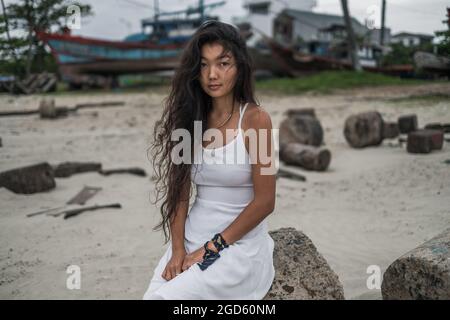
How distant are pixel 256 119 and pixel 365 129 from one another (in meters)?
6.22

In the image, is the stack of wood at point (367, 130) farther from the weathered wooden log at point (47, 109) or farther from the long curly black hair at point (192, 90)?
the weathered wooden log at point (47, 109)


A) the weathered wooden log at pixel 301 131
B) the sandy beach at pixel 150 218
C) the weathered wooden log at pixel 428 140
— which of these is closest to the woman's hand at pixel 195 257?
the sandy beach at pixel 150 218

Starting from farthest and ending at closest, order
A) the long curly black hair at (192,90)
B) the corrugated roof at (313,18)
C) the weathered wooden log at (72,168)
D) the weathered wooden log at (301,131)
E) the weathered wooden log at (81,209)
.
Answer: the corrugated roof at (313,18) < the weathered wooden log at (301,131) < the weathered wooden log at (72,168) < the weathered wooden log at (81,209) < the long curly black hair at (192,90)

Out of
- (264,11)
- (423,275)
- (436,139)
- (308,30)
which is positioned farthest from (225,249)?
(264,11)

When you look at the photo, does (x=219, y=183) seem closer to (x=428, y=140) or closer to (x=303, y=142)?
(x=428, y=140)

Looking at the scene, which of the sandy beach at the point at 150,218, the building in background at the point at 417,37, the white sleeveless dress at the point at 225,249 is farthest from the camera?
the building in background at the point at 417,37

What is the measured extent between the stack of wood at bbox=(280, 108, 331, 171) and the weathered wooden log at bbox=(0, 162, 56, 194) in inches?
139

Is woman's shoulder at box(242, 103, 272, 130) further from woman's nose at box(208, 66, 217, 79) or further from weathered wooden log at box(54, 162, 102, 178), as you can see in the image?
weathered wooden log at box(54, 162, 102, 178)

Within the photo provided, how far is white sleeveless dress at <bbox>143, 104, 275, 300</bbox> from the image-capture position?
6.04 feet

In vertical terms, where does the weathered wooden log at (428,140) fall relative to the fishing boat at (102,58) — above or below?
below

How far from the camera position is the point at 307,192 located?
5617 millimetres

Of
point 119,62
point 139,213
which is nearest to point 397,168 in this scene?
point 139,213

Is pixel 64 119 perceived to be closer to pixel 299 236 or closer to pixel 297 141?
pixel 297 141

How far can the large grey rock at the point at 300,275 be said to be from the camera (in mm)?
2100
